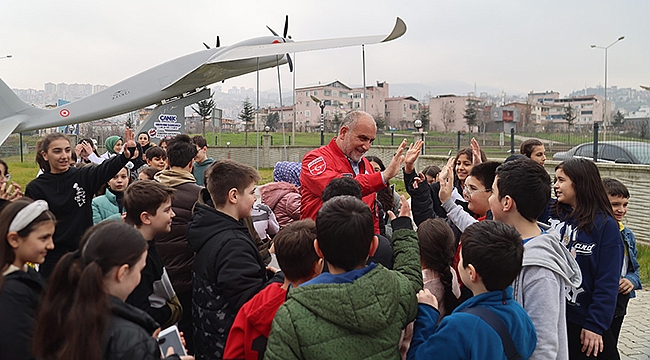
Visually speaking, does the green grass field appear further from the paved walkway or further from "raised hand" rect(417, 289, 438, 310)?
"raised hand" rect(417, 289, 438, 310)

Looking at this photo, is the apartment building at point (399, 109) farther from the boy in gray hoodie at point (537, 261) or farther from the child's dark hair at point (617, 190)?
the boy in gray hoodie at point (537, 261)

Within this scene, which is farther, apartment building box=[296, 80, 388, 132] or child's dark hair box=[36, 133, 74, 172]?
apartment building box=[296, 80, 388, 132]

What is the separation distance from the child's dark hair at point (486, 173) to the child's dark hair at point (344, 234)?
5.20 ft

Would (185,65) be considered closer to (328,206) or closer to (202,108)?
(328,206)

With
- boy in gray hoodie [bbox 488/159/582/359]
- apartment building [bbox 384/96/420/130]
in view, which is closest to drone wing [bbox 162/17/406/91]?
boy in gray hoodie [bbox 488/159/582/359]

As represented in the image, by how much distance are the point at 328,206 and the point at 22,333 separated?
1.44m

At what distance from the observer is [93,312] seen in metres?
1.76

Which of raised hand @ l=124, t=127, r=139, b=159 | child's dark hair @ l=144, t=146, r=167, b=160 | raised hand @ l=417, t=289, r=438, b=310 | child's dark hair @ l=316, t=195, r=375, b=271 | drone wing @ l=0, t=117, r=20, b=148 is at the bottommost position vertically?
raised hand @ l=417, t=289, r=438, b=310

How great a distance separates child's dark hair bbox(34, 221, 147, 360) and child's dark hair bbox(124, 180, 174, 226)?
3.12 feet

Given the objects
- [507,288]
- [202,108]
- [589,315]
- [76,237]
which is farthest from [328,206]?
[202,108]

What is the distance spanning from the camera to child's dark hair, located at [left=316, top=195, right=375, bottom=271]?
204 cm

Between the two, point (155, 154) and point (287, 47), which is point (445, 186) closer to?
point (155, 154)

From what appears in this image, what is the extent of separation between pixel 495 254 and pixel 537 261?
0.39 meters

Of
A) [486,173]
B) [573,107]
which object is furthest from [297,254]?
[573,107]
